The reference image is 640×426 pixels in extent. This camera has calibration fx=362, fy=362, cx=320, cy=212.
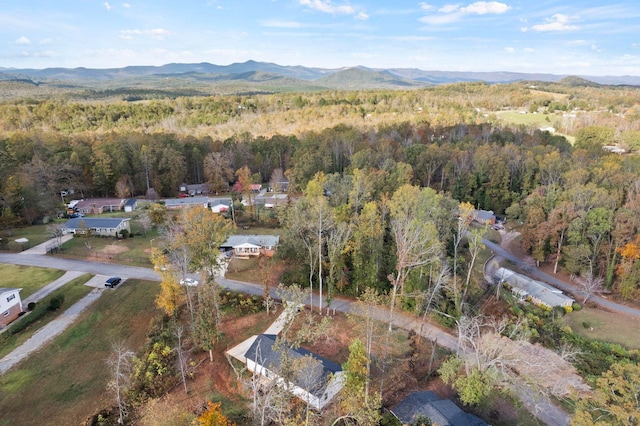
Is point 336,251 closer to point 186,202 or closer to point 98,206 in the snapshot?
point 186,202

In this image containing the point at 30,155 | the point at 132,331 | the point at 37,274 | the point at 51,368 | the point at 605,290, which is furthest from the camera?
the point at 30,155

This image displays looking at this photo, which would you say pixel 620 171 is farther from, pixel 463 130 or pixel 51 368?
pixel 51 368

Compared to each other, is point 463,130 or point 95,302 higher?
point 463,130

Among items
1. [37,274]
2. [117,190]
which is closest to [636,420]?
[37,274]

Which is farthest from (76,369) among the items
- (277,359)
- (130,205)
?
(130,205)

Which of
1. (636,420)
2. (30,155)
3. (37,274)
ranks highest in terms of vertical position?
(30,155)

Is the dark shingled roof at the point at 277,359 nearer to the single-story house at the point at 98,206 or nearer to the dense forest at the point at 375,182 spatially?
the dense forest at the point at 375,182

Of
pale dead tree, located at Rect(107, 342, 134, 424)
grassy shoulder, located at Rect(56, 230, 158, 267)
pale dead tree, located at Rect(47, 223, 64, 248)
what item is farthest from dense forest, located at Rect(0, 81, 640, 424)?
pale dead tree, located at Rect(47, 223, 64, 248)
